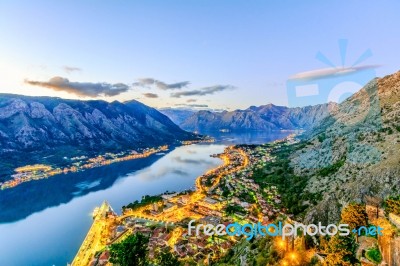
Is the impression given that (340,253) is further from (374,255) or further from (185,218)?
(185,218)

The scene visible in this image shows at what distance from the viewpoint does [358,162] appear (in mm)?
40094

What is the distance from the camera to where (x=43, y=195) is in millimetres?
76500

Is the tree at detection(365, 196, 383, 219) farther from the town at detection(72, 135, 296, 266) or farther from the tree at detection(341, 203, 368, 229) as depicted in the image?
the town at detection(72, 135, 296, 266)

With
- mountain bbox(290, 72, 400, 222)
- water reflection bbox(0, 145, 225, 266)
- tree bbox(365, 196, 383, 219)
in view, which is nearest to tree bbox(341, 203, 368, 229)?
tree bbox(365, 196, 383, 219)

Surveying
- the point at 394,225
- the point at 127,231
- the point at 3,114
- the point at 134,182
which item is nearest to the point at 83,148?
the point at 3,114

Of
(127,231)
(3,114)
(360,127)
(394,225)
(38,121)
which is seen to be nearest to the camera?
(394,225)

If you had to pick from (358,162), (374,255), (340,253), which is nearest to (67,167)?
(358,162)

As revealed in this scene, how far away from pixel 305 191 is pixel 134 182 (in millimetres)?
57384

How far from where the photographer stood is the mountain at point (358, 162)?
29391 mm

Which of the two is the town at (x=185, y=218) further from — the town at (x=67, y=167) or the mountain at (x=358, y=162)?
the town at (x=67, y=167)

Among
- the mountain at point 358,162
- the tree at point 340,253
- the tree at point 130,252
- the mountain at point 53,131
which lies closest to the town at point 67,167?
the mountain at point 53,131

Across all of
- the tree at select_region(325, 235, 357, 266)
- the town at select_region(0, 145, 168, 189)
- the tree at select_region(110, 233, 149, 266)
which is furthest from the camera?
the town at select_region(0, 145, 168, 189)

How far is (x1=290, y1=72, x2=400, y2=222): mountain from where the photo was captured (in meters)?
29.4

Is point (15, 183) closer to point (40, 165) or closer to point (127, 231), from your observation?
point (40, 165)
